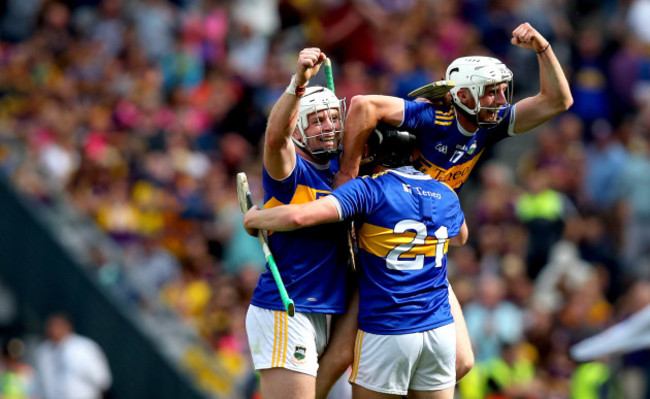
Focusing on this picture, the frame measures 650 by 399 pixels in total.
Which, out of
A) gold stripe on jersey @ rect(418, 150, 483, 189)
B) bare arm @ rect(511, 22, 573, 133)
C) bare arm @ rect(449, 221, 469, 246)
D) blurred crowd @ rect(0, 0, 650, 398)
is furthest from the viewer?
blurred crowd @ rect(0, 0, 650, 398)

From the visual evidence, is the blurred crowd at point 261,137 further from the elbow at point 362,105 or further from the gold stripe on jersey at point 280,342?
the elbow at point 362,105

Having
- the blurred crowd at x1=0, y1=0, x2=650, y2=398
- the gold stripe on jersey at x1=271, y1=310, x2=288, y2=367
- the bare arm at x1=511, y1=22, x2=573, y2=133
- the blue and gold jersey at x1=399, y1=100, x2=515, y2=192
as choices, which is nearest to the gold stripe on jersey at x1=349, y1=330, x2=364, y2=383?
the gold stripe on jersey at x1=271, y1=310, x2=288, y2=367

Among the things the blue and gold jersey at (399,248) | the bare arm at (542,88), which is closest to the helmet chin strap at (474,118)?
the bare arm at (542,88)

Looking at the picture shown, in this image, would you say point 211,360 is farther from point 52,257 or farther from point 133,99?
point 133,99

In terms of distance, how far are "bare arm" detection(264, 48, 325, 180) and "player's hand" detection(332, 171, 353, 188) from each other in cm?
38

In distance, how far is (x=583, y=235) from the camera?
555 inches

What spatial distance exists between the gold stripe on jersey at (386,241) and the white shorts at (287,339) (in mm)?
539

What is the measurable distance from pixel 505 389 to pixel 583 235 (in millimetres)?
2837

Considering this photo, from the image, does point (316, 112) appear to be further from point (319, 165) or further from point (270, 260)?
point (270, 260)

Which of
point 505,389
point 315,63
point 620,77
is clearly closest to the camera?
point 315,63

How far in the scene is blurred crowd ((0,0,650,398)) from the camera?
518 inches

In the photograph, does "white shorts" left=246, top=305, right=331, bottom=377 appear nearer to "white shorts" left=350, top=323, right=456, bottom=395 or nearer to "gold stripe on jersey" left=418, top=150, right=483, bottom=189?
"white shorts" left=350, top=323, right=456, bottom=395

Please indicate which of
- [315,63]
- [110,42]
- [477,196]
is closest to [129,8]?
[110,42]

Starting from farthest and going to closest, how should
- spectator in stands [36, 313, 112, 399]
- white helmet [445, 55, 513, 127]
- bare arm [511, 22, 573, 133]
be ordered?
spectator in stands [36, 313, 112, 399]
bare arm [511, 22, 573, 133]
white helmet [445, 55, 513, 127]
